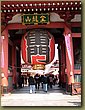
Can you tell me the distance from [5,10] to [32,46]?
6.62 ft

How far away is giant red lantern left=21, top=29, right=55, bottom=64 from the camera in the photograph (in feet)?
47.9

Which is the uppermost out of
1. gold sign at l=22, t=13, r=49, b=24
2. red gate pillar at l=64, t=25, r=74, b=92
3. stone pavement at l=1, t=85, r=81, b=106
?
gold sign at l=22, t=13, r=49, b=24

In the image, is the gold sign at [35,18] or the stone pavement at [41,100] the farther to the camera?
the gold sign at [35,18]


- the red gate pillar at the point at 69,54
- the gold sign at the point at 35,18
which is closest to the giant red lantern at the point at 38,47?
the gold sign at the point at 35,18

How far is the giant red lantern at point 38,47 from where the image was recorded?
47.9 ft

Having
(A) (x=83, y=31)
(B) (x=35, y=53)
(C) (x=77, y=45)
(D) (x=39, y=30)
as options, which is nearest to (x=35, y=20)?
(D) (x=39, y=30)

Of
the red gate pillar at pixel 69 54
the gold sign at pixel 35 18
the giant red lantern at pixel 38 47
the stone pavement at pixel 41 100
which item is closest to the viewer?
the stone pavement at pixel 41 100

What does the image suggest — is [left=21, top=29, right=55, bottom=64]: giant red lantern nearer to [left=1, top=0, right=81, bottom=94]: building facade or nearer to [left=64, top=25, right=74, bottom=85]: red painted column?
[left=1, top=0, right=81, bottom=94]: building facade

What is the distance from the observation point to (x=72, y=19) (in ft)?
53.0

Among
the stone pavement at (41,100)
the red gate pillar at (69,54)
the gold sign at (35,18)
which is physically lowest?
the stone pavement at (41,100)

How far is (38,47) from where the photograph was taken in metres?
14.6

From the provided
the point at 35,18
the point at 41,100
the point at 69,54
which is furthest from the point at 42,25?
the point at 41,100

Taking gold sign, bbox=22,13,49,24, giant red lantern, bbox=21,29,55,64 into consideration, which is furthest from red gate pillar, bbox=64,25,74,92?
giant red lantern, bbox=21,29,55,64

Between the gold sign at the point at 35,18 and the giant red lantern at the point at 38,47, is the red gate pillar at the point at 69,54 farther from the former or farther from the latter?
the giant red lantern at the point at 38,47
